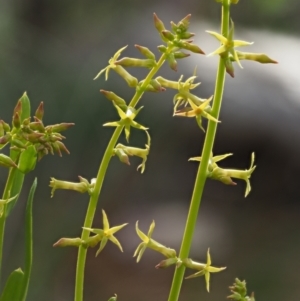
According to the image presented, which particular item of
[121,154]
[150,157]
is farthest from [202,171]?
[150,157]

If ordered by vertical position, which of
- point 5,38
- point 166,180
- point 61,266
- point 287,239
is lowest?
point 61,266

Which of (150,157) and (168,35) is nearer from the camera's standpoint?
(168,35)

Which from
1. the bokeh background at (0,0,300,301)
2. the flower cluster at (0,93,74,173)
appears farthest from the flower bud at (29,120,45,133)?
the bokeh background at (0,0,300,301)

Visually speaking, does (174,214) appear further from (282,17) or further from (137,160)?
(282,17)

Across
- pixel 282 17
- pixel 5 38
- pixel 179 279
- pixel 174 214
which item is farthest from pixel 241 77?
pixel 179 279

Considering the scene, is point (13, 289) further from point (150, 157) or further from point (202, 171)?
point (150, 157)

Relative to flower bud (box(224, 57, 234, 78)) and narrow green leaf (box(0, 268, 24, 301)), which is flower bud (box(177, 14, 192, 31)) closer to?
flower bud (box(224, 57, 234, 78))

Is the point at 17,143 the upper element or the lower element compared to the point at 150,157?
upper

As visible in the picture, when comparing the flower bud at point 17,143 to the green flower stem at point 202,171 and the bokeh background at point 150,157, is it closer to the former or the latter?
the green flower stem at point 202,171
